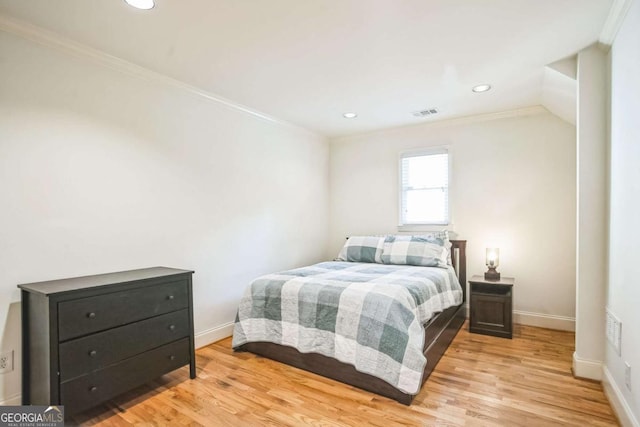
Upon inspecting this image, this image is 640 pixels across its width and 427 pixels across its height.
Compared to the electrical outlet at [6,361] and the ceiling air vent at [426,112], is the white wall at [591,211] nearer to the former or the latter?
the ceiling air vent at [426,112]

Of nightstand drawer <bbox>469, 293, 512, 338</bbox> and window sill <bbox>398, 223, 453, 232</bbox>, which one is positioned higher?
window sill <bbox>398, 223, 453, 232</bbox>

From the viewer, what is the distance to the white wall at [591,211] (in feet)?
7.80

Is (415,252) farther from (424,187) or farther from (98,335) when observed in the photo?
(98,335)

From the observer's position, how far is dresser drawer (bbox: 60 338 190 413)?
6.25 ft

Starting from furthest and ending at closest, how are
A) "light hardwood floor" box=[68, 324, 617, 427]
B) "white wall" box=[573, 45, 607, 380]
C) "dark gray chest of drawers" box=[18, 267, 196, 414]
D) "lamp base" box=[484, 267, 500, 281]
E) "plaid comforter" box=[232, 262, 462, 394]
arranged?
"lamp base" box=[484, 267, 500, 281], "white wall" box=[573, 45, 607, 380], "plaid comforter" box=[232, 262, 462, 394], "light hardwood floor" box=[68, 324, 617, 427], "dark gray chest of drawers" box=[18, 267, 196, 414]

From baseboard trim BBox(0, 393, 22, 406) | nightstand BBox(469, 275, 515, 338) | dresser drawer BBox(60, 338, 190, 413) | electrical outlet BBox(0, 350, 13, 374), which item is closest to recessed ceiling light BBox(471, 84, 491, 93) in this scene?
nightstand BBox(469, 275, 515, 338)

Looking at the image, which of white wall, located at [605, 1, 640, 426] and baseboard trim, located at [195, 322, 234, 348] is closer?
white wall, located at [605, 1, 640, 426]

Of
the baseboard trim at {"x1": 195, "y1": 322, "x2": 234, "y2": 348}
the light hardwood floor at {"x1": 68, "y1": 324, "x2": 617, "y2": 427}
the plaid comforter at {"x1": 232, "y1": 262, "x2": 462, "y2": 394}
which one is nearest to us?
the light hardwood floor at {"x1": 68, "y1": 324, "x2": 617, "y2": 427}

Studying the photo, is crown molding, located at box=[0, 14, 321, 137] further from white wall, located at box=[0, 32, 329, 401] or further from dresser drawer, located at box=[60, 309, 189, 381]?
dresser drawer, located at box=[60, 309, 189, 381]

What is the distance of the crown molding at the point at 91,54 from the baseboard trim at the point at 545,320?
12.8 ft

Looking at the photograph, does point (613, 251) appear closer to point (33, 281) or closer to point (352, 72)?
point (352, 72)

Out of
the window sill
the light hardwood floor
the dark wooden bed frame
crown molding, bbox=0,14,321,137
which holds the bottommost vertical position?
the light hardwood floor

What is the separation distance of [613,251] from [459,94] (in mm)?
1906

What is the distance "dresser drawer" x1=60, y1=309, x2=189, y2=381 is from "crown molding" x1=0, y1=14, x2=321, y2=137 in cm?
190
